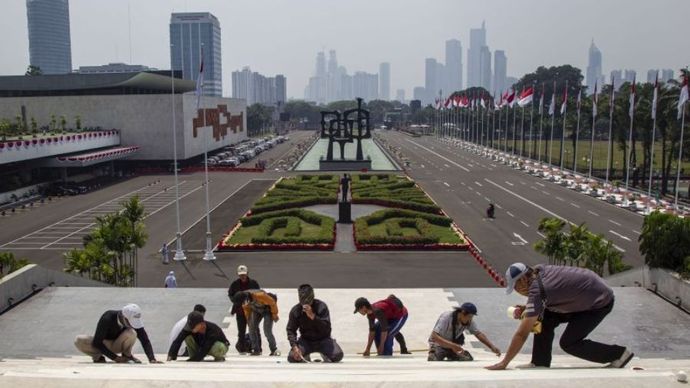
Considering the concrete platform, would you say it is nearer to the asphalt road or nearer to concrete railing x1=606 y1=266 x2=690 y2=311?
concrete railing x1=606 y1=266 x2=690 y2=311

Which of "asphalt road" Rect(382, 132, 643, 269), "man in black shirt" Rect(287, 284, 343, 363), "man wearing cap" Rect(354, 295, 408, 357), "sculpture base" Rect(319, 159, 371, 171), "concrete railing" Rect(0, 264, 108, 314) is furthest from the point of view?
"sculpture base" Rect(319, 159, 371, 171)

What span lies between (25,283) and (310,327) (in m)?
9.43

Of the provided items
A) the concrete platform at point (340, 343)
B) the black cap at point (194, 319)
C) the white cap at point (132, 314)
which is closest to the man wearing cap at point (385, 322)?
the concrete platform at point (340, 343)

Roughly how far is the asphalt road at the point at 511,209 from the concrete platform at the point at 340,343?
1545 centimetres

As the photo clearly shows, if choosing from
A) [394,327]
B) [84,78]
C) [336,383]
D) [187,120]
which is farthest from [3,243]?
[84,78]

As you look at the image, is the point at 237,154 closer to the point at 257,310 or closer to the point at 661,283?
the point at 661,283

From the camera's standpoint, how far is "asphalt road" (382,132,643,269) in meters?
34.6

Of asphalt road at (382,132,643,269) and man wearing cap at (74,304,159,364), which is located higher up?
man wearing cap at (74,304,159,364)

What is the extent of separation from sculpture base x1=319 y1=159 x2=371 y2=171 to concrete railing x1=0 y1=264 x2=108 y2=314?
57.9m

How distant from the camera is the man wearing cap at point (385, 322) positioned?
1064cm

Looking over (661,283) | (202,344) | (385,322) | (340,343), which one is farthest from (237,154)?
(202,344)

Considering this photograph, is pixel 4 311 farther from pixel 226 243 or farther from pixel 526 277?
pixel 226 243

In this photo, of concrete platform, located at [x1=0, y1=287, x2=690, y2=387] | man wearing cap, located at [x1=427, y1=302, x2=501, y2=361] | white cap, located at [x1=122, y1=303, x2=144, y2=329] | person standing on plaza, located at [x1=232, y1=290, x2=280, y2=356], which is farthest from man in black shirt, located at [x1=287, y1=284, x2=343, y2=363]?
white cap, located at [x1=122, y1=303, x2=144, y2=329]

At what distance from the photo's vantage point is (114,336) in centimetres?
959
